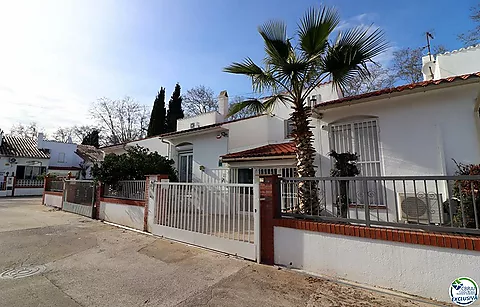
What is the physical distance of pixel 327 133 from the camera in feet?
29.2

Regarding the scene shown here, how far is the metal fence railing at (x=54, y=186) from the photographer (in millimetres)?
16970

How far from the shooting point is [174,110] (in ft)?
101

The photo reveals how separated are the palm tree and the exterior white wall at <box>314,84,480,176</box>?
6.99ft

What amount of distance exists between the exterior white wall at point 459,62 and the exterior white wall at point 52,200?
74.1 ft

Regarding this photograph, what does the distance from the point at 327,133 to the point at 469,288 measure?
229 inches

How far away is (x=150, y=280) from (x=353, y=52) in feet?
23.4

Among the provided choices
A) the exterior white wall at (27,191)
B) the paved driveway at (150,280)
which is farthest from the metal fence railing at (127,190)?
the exterior white wall at (27,191)

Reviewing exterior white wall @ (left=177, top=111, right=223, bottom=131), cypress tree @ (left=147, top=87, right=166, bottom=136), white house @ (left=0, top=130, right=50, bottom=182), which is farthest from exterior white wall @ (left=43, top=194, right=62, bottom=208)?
white house @ (left=0, top=130, right=50, bottom=182)

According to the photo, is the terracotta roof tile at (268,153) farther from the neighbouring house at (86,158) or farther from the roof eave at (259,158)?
the neighbouring house at (86,158)

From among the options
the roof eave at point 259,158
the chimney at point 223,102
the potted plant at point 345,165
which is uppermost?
the chimney at point 223,102

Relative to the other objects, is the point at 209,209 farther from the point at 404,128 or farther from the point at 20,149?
the point at 20,149

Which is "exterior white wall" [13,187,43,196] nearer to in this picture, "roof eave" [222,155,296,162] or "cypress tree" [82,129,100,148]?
"cypress tree" [82,129,100,148]

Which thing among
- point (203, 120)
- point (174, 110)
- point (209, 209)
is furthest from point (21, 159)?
point (209, 209)

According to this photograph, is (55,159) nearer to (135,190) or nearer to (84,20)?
(135,190)
